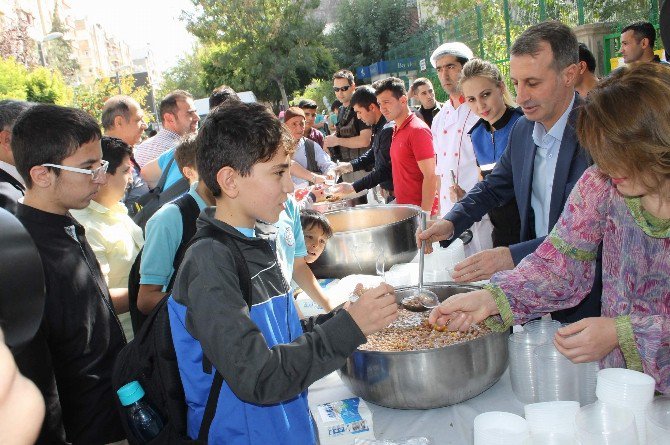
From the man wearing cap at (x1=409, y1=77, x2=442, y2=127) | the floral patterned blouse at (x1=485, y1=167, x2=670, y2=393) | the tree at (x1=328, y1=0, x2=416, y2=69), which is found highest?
the tree at (x1=328, y1=0, x2=416, y2=69)

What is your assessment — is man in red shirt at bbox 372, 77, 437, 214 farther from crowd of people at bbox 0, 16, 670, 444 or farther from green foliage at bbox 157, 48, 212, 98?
green foliage at bbox 157, 48, 212, 98

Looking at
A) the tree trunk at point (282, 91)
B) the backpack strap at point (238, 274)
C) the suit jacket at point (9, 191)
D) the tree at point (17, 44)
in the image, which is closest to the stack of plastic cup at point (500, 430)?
the backpack strap at point (238, 274)

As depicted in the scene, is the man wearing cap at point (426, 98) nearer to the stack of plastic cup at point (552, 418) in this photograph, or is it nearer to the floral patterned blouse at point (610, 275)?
the floral patterned blouse at point (610, 275)


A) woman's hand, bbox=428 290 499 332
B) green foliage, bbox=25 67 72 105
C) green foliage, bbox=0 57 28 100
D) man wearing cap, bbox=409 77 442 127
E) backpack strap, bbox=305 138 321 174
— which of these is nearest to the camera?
woman's hand, bbox=428 290 499 332

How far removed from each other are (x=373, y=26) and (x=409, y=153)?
76.9ft

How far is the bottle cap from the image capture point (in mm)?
1405

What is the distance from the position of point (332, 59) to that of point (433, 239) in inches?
1057

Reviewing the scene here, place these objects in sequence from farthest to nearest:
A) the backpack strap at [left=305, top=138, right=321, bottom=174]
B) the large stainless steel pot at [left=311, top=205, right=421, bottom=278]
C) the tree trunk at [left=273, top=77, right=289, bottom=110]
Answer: the tree trunk at [left=273, top=77, right=289, bottom=110], the backpack strap at [left=305, top=138, right=321, bottom=174], the large stainless steel pot at [left=311, top=205, right=421, bottom=278]

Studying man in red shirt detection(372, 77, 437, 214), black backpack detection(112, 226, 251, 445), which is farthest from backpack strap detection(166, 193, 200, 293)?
man in red shirt detection(372, 77, 437, 214)

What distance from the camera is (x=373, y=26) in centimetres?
2573

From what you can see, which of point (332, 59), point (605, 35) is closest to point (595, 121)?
point (605, 35)

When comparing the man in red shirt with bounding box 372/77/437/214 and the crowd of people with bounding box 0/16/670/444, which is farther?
the man in red shirt with bounding box 372/77/437/214

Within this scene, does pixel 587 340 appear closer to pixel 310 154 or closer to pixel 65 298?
pixel 65 298

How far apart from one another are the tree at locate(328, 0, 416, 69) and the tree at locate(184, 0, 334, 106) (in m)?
1.78
